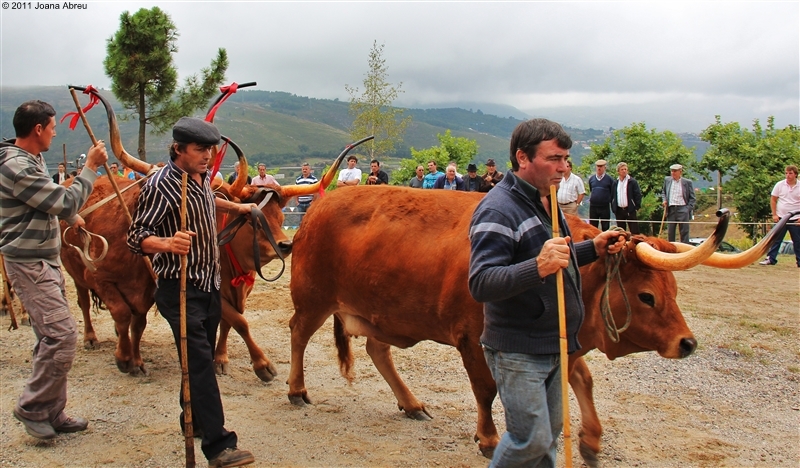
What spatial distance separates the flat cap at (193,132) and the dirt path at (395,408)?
2238 mm

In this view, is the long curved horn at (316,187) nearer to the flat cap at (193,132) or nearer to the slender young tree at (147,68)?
the flat cap at (193,132)

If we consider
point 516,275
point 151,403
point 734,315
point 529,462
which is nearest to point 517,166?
point 516,275

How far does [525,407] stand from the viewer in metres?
2.82

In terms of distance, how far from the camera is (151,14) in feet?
65.1

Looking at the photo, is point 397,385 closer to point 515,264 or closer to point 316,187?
point 316,187

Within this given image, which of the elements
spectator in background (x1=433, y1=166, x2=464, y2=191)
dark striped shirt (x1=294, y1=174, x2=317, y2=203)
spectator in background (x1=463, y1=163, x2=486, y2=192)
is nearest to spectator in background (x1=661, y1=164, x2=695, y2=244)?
spectator in background (x1=463, y1=163, x2=486, y2=192)

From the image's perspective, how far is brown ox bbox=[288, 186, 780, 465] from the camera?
156 inches

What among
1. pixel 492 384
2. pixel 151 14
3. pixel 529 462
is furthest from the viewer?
pixel 151 14

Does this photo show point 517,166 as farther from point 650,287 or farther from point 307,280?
point 307,280

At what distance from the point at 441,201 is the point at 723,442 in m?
2.74

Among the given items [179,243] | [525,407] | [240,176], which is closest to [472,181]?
[240,176]

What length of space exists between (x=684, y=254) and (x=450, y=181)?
958cm

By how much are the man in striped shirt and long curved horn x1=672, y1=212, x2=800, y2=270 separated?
3.00m

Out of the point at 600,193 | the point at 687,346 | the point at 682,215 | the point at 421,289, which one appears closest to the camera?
the point at 687,346
